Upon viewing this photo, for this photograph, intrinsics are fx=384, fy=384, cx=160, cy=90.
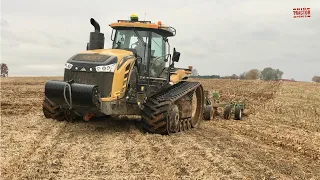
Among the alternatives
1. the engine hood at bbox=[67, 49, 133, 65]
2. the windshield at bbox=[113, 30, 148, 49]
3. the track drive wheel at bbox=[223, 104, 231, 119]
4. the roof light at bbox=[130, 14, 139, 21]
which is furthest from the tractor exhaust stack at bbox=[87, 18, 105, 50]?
the track drive wheel at bbox=[223, 104, 231, 119]

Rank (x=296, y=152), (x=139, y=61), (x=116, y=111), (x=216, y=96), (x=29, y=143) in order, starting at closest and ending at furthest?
(x=29, y=143) → (x=296, y=152) → (x=116, y=111) → (x=139, y=61) → (x=216, y=96)

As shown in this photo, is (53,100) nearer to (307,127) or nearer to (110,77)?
(110,77)

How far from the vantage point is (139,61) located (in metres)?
11.1

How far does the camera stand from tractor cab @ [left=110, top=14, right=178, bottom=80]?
36.6 feet

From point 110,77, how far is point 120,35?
7.29 ft

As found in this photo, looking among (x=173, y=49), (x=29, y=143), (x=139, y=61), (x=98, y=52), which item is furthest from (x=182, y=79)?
(x=29, y=143)

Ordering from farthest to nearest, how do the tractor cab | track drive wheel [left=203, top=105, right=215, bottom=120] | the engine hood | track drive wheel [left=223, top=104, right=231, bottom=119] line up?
track drive wheel [left=223, top=104, right=231, bottom=119] < track drive wheel [left=203, top=105, right=215, bottom=120] < the tractor cab < the engine hood

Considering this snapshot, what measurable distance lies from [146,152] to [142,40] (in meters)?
4.23

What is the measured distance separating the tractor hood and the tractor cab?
839 mm

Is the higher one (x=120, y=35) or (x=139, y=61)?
(x=120, y=35)

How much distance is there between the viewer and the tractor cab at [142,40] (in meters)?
11.1

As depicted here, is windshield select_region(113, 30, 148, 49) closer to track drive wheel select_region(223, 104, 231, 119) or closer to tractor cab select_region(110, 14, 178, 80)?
tractor cab select_region(110, 14, 178, 80)

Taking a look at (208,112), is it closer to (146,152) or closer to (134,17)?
(134,17)

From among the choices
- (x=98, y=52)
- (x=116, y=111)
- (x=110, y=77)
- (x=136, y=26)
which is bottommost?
(x=116, y=111)
